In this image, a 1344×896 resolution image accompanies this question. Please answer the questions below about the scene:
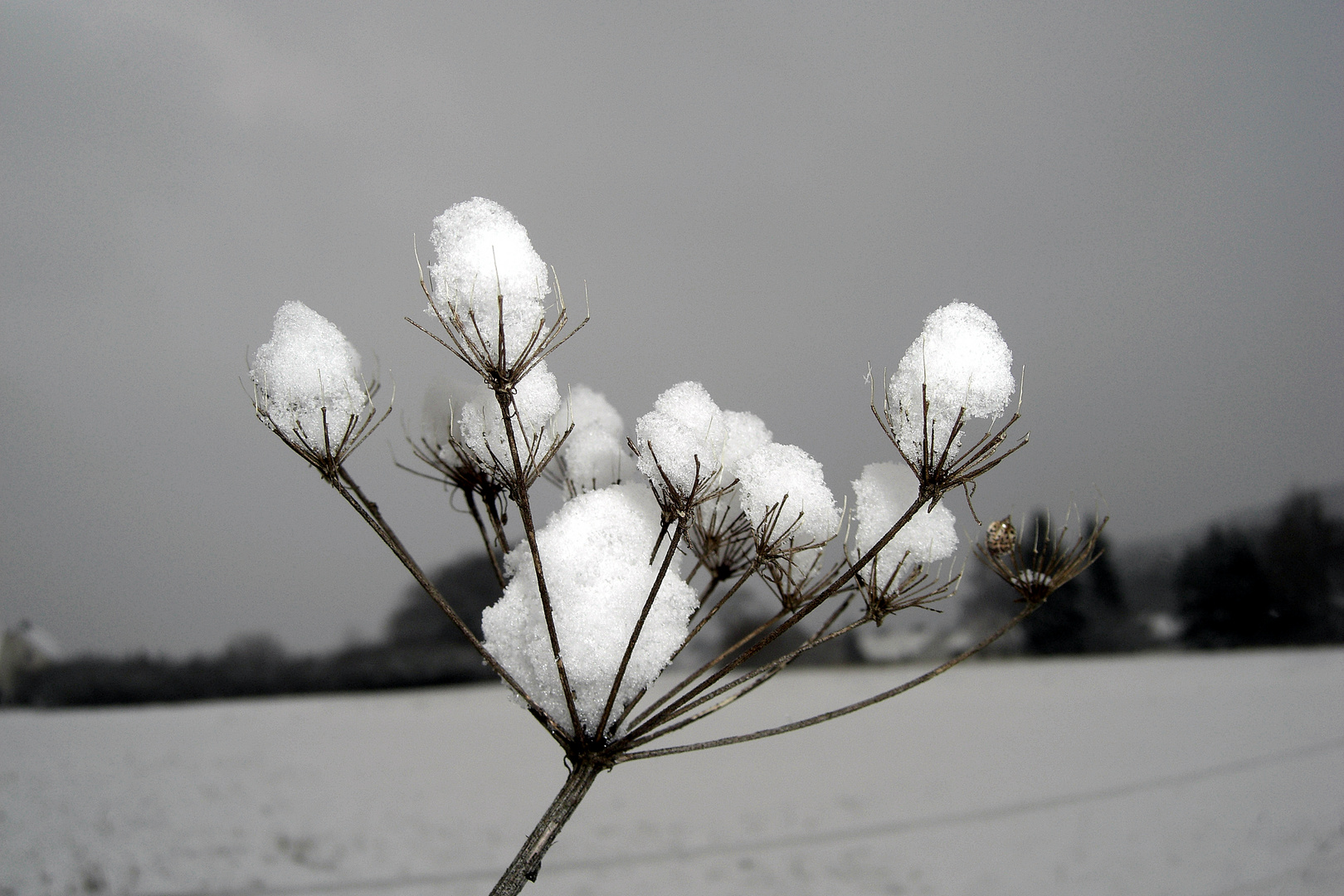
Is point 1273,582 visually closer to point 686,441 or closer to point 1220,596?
point 1220,596

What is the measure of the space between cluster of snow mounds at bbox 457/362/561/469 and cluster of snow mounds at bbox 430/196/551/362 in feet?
0.28

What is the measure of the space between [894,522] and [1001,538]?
0.12m

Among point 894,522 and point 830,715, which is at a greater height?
point 894,522

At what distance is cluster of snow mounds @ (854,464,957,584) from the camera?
0.63m

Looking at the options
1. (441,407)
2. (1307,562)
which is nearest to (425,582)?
(441,407)

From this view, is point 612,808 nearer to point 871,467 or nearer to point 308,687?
point 308,687

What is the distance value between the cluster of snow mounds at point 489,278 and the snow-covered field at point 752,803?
2167 mm

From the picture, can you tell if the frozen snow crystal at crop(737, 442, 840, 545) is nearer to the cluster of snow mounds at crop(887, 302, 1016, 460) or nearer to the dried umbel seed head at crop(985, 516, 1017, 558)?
the cluster of snow mounds at crop(887, 302, 1016, 460)

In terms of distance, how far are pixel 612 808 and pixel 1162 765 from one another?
220cm

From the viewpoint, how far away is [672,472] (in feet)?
1.79

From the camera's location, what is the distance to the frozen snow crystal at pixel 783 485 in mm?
557

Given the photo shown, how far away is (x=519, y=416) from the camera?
1.91 ft

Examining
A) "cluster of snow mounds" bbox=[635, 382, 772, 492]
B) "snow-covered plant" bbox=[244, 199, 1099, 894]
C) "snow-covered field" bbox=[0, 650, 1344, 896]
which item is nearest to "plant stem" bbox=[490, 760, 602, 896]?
"snow-covered plant" bbox=[244, 199, 1099, 894]

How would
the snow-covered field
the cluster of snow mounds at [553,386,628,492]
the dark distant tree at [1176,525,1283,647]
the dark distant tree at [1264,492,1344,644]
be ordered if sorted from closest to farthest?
the cluster of snow mounds at [553,386,628,492] → the snow-covered field → the dark distant tree at [1264,492,1344,644] → the dark distant tree at [1176,525,1283,647]
